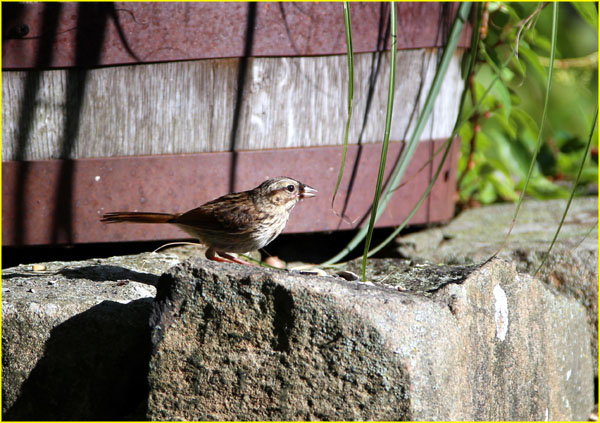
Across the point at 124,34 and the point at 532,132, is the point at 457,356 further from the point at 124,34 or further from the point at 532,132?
the point at 532,132

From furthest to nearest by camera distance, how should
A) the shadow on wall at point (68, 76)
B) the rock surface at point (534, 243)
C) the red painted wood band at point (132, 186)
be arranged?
the rock surface at point (534, 243)
the red painted wood band at point (132, 186)
the shadow on wall at point (68, 76)

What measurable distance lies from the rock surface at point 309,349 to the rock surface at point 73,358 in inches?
9.0

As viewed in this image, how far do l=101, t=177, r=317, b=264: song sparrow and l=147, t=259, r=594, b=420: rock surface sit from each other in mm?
1036

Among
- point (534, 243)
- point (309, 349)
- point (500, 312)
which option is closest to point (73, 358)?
point (309, 349)

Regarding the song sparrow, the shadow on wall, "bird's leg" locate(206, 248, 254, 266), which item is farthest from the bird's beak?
the shadow on wall

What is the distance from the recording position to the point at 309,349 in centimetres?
223

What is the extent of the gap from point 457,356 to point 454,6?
2290mm

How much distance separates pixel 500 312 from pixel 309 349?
0.78 meters

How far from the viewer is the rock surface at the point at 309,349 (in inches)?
85.7

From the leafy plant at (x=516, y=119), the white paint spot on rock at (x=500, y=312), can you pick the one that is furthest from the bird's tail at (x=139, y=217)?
the leafy plant at (x=516, y=119)

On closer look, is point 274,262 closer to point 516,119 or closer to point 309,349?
point 309,349

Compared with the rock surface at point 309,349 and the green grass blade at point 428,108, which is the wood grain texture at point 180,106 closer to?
the green grass blade at point 428,108

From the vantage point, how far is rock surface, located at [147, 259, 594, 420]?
2178mm

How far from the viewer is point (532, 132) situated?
16.6 feet
